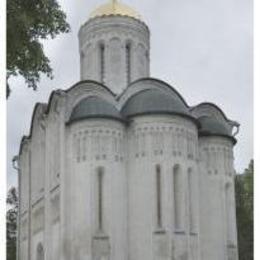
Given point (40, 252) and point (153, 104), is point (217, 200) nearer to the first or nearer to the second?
point (153, 104)

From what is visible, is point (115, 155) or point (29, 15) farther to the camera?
point (115, 155)

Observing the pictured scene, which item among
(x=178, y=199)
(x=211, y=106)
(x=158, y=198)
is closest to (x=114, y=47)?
(x=211, y=106)

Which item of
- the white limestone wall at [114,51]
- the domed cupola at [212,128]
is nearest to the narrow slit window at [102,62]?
the white limestone wall at [114,51]

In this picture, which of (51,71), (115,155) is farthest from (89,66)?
(51,71)

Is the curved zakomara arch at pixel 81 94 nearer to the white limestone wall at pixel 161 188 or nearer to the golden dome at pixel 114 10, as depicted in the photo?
the white limestone wall at pixel 161 188

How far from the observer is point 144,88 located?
24.3 m

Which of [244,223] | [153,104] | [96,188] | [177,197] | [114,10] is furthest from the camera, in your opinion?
[244,223]

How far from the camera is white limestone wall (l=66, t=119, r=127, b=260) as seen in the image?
68.6 ft

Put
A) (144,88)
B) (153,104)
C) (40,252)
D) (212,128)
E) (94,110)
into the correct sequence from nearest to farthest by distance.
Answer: (94,110)
(153,104)
(144,88)
(212,128)
(40,252)

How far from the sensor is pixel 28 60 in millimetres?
7227

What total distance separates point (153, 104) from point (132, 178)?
2750 mm

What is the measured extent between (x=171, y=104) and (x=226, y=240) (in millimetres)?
5713

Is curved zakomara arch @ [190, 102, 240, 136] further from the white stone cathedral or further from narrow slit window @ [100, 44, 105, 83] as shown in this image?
narrow slit window @ [100, 44, 105, 83]
